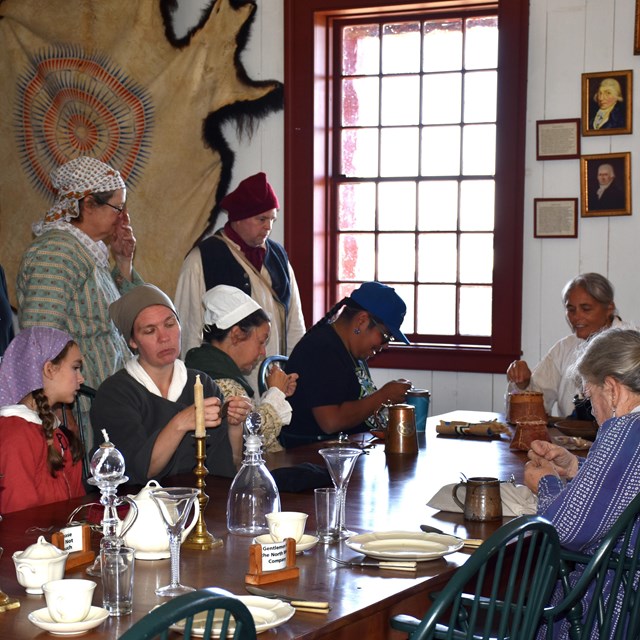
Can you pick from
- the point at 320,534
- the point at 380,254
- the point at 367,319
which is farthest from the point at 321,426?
the point at 380,254

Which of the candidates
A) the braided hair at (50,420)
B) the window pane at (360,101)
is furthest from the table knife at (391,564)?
the window pane at (360,101)

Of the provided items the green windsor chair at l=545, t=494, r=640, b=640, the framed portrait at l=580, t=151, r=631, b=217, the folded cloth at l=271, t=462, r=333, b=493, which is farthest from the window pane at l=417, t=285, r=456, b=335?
the green windsor chair at l=545, t=494, r=640, b=640

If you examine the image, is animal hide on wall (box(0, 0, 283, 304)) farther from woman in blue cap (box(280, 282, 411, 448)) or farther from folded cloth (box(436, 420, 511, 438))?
folded cloth (box(436, 420, 511, 438))

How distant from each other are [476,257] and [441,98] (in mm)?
865

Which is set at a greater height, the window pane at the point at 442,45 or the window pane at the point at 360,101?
the window pane at the point at 442,45

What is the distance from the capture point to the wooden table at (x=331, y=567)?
5.87 ft

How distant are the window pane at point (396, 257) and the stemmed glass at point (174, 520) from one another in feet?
13.2

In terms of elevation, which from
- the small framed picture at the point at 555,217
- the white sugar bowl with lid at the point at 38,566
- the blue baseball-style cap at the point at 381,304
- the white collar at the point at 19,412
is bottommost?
the white sugar bowl with lid at the point at 38,566

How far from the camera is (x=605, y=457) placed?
7.49ft

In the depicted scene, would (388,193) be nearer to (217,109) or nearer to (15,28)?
(217,109)

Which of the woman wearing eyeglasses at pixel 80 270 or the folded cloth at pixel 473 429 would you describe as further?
the folded cloth at pixel 473 429

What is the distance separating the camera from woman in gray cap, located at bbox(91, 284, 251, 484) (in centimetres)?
290

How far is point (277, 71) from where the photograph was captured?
19.5ft

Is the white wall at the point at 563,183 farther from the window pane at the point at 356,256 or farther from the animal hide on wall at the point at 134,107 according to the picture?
the animal hide on wall at the point at 134,107
